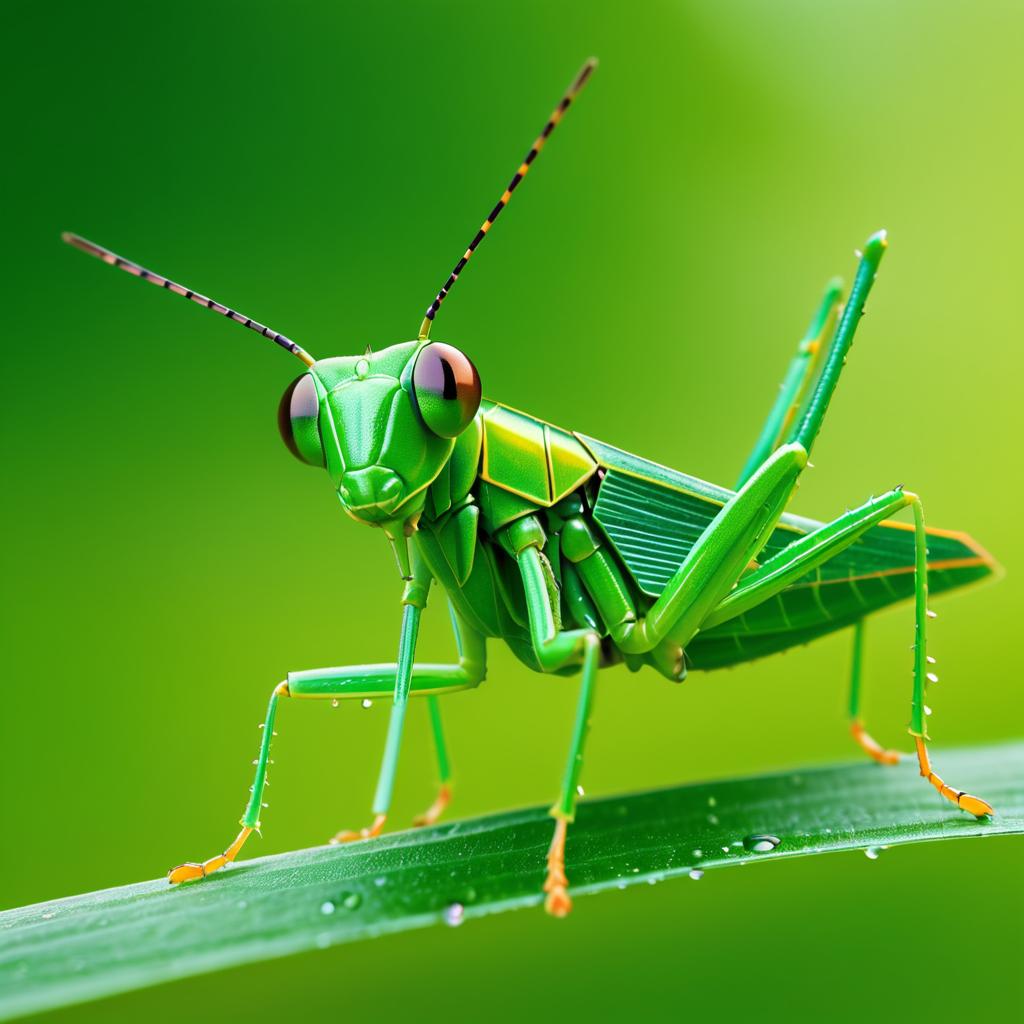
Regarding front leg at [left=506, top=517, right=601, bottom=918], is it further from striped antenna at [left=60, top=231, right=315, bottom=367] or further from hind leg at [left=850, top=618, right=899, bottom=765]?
hind leg at [left=850, top=618, right=899, bottom=765]

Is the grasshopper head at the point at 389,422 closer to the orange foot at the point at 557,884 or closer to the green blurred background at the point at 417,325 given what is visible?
the orange foot at the point at 557,884

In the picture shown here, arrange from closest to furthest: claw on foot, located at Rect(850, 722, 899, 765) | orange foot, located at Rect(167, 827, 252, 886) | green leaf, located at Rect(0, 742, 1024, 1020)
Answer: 1. green leaf, located at Rect(0, 742, 1024, 1020)
2. orange foot, located at Rect(167, 827, 252, 886)
3. claw on foot, located at Rect(850, 722, 899, 765)

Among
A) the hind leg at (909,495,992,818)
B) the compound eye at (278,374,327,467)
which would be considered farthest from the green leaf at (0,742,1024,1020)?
the compound eye at (278,374,327,467)

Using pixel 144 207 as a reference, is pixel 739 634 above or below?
below

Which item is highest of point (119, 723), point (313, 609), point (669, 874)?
point (669, 874)

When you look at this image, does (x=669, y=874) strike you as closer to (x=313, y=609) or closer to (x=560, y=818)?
(x=560, y=818)

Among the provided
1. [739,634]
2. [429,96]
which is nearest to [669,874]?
[739,634]

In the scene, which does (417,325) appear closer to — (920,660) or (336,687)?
(336,687)

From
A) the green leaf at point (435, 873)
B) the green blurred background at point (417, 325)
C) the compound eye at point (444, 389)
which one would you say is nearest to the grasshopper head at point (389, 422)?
the compound eye at point (444, 389)
